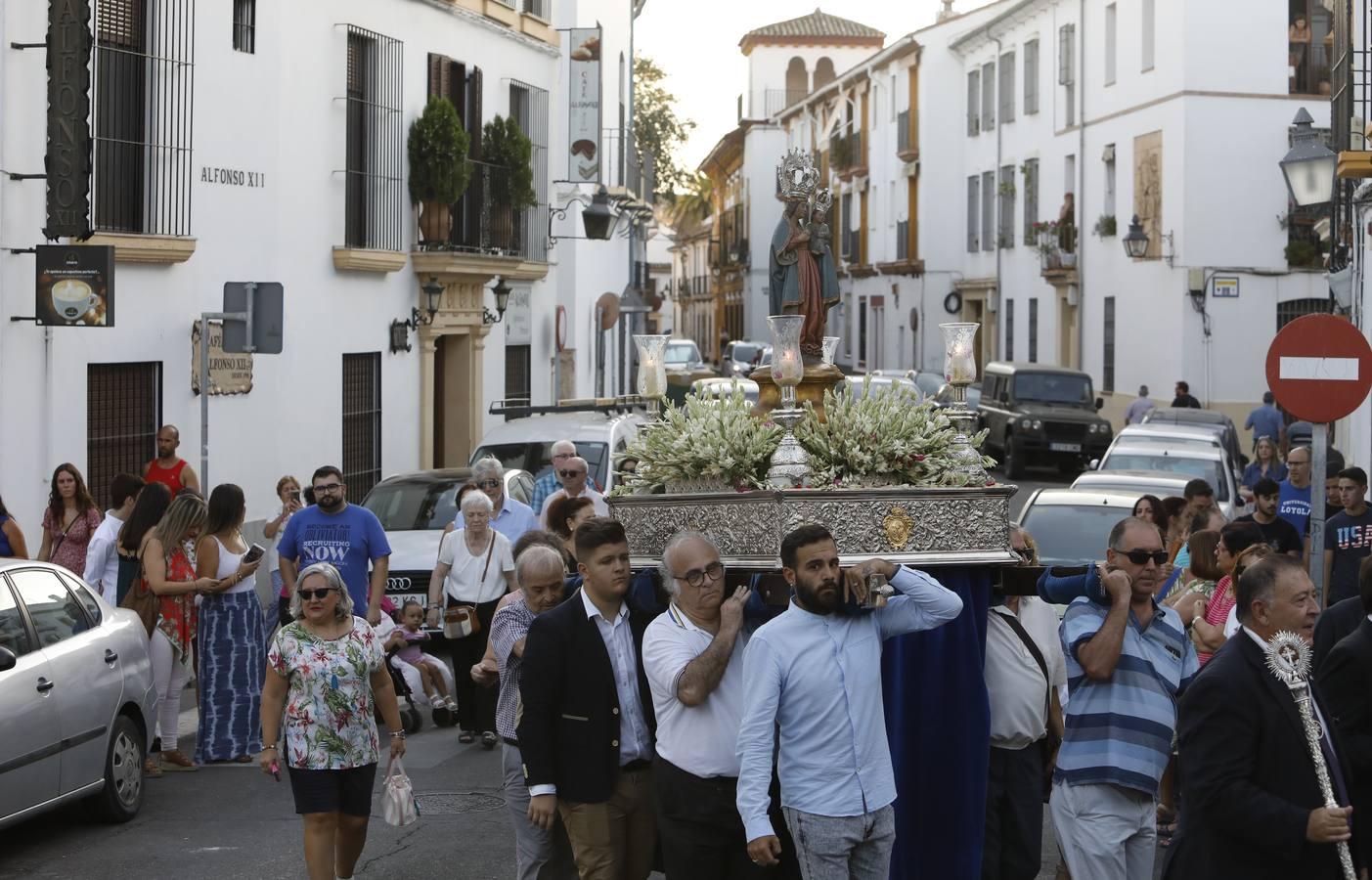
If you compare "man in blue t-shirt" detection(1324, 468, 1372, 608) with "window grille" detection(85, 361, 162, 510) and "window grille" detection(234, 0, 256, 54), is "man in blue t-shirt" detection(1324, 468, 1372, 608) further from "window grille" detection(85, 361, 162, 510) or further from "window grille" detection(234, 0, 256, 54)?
"window grille" detection(234, 0, 256, 54)

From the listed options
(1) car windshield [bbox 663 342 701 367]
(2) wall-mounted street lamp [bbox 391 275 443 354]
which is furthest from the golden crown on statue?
(1) car windshield [bbox 663 342 701 367]

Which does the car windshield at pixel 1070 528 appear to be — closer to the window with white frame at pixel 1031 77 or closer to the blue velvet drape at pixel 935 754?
the blue velvet drape at pixel 935 754

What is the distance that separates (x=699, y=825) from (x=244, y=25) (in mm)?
13532

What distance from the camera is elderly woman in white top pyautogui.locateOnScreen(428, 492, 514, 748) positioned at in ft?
36.7

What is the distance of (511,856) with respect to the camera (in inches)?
339

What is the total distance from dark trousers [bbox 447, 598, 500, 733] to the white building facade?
4.48 meters

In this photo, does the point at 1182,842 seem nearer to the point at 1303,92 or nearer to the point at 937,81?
the point at 1303,92

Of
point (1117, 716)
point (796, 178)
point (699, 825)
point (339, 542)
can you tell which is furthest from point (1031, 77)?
point (699, 825)

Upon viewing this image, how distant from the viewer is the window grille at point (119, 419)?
49.1 feet

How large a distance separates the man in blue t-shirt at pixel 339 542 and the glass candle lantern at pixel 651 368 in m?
3.84

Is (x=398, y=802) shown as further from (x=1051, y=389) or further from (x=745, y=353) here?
(x=745, y=353)

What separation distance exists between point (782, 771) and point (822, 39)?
78.9 meters

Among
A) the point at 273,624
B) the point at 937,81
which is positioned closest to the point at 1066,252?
the point at 937,81

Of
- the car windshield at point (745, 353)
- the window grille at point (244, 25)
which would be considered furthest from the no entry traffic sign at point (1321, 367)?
the car windshield at point (745, 353)
